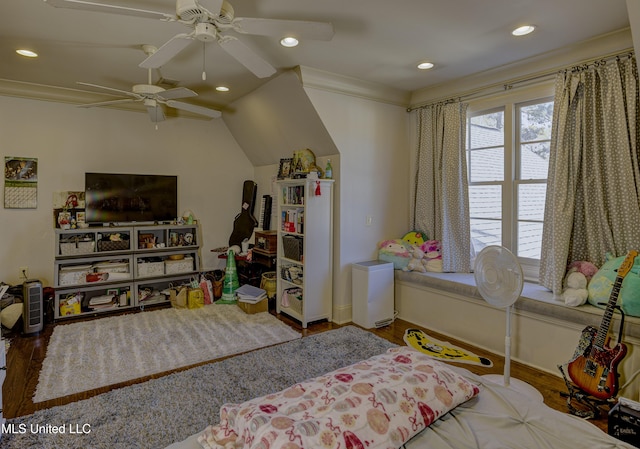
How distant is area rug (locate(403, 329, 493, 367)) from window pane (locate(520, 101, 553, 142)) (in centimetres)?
208

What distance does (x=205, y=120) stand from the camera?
505cm

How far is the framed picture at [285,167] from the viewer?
4.27m

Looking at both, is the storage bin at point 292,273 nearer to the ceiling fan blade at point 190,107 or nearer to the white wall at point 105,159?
the white wall at point 105,159

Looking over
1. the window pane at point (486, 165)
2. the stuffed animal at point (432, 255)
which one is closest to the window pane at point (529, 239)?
the window pane at point (486, 165)

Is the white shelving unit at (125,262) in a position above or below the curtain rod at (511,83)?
below

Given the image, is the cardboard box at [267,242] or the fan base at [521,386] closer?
the fan base at [521,386]

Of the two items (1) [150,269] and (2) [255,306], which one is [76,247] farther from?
(2) [255,306]

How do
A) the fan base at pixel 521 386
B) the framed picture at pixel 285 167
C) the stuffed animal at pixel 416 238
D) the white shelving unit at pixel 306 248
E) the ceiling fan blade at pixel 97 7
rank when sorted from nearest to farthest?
the ceiling fan blade at pixel 97 7 < the fan base at pixel 521 386 < the white shelving unit at pixel 306 248 < the stuffed animal at pixel 416 238 < the framed picture at pixel 285 167

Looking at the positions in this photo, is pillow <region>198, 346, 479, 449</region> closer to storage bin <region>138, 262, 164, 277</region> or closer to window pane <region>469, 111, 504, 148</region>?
window pane <region>469, 111, 504, 148</region>

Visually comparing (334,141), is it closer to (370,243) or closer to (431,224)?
(370,243)

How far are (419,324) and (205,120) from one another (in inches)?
158

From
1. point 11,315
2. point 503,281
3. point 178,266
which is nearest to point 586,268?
point 503,281

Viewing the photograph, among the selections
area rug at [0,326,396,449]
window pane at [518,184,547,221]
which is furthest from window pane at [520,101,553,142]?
area rug at [0,326,396,449]

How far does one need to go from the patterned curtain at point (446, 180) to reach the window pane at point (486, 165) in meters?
0.15
